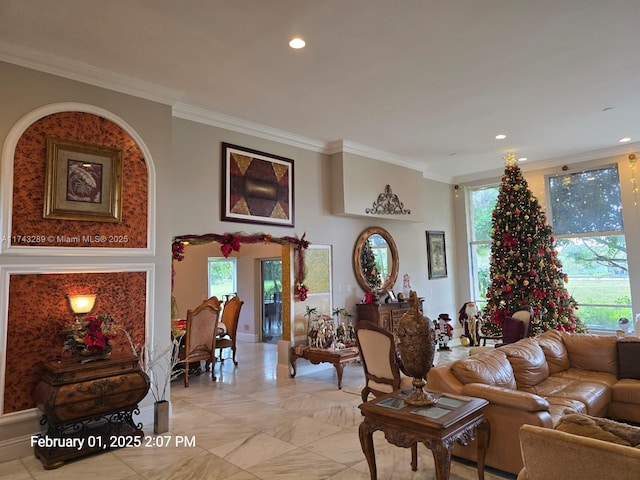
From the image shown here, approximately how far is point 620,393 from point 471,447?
1.76 metres

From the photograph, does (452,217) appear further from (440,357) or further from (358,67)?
(358,67)

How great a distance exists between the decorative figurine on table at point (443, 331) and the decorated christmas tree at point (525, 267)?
913 millimetres

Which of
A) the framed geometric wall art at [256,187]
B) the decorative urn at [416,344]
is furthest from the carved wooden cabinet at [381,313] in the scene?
the decorative urn at [416,344]

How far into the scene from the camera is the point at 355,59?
389 cm

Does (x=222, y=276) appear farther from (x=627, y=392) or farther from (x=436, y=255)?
(x=627, y=392)

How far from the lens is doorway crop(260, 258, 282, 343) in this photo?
9477 millimetres

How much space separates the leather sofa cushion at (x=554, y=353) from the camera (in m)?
4.37

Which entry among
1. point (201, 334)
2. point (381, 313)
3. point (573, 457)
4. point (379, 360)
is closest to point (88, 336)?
point (201, 334)

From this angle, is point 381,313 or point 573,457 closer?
point 573,457

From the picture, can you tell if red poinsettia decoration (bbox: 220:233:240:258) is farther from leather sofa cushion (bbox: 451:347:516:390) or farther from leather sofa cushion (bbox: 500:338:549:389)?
leather sofa cushion (bbox: 500:338:549:389)

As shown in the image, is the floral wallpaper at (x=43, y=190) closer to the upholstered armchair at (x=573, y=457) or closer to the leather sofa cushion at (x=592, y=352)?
the upholstered armchair at (x=573, y=457)

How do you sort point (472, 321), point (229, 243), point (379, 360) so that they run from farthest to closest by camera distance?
point (472, 321) → point (229, 243) → point (379, 360)

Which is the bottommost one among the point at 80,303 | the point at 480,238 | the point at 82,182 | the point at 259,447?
the point at 259,447

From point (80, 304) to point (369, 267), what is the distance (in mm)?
4676
